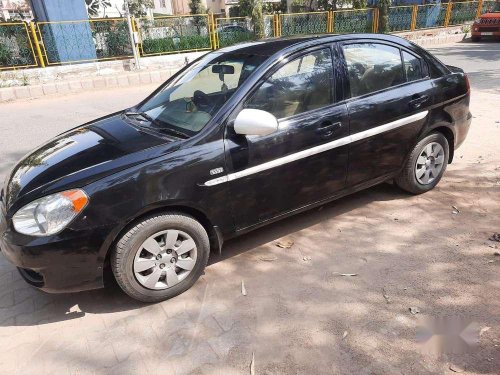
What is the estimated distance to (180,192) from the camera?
2578 mm

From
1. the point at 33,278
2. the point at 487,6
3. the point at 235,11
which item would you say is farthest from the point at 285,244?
the point at 235,11

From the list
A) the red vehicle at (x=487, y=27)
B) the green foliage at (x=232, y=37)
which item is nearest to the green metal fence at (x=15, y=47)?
the green foliage at (x=232, y=37)

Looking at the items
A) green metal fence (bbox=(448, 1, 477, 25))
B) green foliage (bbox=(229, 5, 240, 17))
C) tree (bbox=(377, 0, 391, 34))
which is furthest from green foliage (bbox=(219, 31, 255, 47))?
green foliage (bbox=(229, 5, 240, 17))

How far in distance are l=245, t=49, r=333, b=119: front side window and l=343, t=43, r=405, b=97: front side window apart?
0.24 meters

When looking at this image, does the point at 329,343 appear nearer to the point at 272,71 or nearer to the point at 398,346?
the point at 398,346

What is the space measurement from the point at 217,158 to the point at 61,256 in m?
1.15

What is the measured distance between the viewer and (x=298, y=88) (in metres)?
3.06

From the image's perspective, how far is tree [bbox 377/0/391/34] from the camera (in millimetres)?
17500

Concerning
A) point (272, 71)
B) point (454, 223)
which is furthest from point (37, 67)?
point (454, 223)

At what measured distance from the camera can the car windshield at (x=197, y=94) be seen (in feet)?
9.48

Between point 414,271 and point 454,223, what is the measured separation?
2.95ft

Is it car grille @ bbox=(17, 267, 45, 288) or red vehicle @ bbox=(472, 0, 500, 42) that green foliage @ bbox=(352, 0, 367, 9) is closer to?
red vehicle @ bbox=(472, 0, 500, 42)

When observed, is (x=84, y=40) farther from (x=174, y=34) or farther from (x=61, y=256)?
(x=61, y=256)

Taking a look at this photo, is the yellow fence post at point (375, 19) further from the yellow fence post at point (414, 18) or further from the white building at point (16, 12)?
the white building at point (16, 12)
